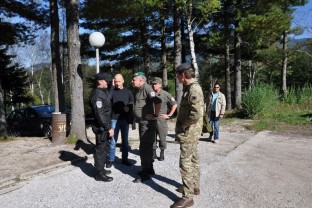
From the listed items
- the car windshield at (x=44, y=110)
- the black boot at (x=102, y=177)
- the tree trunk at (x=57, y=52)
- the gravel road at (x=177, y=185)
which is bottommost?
the gravel road at (x=177, y=185)

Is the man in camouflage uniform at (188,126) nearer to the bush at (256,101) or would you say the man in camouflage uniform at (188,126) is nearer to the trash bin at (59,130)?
the trash bin at (59,130)

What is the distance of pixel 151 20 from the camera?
69.9ft

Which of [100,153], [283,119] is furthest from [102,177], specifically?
[283,119]

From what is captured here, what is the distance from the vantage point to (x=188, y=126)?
14.4ft

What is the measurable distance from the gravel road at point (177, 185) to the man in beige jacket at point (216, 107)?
1.59 meters

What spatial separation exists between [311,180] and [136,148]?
439 cm

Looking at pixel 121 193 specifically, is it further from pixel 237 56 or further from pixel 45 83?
pixel 45 83

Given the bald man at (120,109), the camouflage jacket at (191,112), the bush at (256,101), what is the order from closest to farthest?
1. the camouflage jacket at (191,112)
2. the bald man at (120,109)
3. the bush at (256,101)

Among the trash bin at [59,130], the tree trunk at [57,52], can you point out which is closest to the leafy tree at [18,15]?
the tree trunk at [57,52]

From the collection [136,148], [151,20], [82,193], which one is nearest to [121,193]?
[82,193]

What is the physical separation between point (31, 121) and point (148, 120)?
9.48 meters

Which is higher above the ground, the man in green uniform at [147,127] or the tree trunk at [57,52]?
the tree trunk at [57,52]

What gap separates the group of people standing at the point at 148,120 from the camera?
432 centimetres

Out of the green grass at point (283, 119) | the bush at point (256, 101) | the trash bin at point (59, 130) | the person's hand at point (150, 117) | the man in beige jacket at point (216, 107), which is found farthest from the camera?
the bush at point (256, 101)
